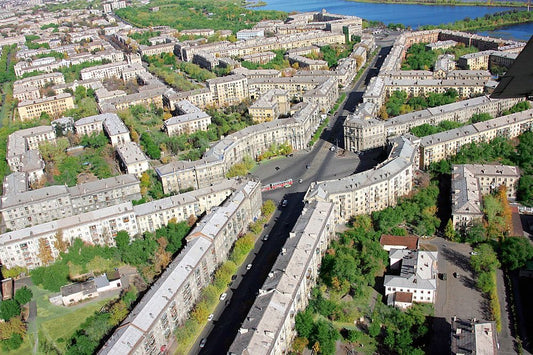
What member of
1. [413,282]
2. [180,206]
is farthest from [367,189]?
[180,206]

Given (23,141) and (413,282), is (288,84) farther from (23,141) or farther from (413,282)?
(413,282)

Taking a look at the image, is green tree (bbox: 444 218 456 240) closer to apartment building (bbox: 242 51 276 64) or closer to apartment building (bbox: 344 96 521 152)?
apartment building (bbox: 344 96 521 152)

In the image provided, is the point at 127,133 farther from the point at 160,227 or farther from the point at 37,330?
the point at 37,330

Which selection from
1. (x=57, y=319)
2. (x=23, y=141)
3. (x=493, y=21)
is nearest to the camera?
(x=57, y=319)

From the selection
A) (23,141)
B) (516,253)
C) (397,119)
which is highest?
(397,119)

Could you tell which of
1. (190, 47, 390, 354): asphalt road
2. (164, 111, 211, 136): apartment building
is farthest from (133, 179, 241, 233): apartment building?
(164, 111, 211, 136): apartment building

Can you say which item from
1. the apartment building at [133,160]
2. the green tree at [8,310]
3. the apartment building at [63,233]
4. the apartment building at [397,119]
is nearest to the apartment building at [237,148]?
the apartment building at [133,160]

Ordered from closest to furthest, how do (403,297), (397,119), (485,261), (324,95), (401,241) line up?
(403,297) < (485,261) < (401,241) < (397,119) < (324,95)
